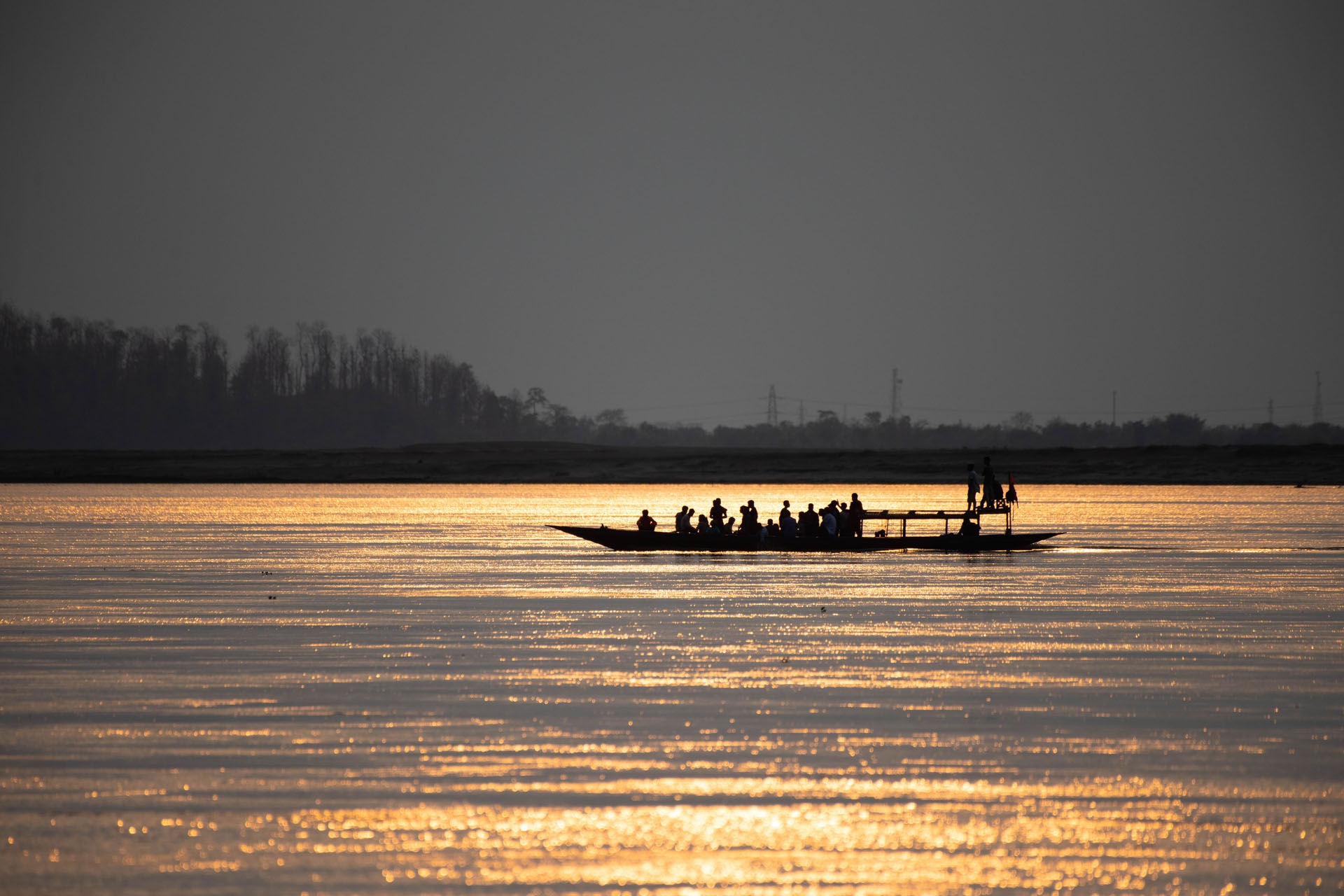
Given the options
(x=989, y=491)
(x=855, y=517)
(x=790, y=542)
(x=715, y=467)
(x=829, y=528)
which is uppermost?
(x=989, y=491)

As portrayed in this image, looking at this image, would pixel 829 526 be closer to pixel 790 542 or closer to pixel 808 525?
pixel 808 525

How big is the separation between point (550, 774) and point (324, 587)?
18726 millimetres

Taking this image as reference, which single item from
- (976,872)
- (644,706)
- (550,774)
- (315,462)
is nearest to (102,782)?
(550,774)

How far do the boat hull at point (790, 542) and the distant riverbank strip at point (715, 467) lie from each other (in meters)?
76.7

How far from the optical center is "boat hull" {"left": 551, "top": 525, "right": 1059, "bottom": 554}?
40594 millimetres

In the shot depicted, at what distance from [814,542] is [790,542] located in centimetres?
69

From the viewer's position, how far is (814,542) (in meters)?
41.4

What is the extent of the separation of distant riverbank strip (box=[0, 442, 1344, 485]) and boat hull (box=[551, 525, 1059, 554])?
7668cm

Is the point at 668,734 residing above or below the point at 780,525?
below

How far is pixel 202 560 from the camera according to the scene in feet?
127

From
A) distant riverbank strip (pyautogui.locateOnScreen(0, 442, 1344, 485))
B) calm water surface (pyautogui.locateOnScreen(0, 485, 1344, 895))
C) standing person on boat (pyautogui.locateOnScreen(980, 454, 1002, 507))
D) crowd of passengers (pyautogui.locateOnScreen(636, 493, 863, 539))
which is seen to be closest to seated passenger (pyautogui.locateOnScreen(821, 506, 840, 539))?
crowd of passengers (pyautogui.locateOnScreen(636, 493, 863, 539))

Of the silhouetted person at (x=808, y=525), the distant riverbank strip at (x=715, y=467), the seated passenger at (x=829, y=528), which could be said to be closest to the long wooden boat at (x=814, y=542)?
the seated passenger at (x=829, y=528)

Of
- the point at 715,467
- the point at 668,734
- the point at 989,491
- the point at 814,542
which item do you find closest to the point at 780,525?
the point at 814,542

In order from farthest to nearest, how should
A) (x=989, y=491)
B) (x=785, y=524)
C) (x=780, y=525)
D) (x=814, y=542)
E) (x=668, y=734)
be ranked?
1. (x=989, y=491)
2. (x=780, y=525)
3. (x=785, y=524)
4. (x=814, y=542)
5. (x=668, y=734)
